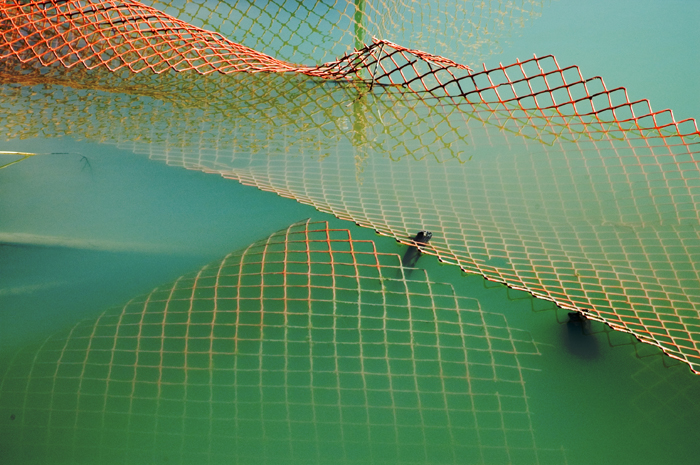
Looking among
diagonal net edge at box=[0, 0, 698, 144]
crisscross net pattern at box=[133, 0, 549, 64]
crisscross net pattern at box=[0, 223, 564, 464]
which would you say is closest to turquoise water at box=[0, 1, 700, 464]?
crisscross net pattern at box=[0, 223, 564, 464]

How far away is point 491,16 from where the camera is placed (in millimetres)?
3133

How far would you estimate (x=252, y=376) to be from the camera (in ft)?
4.14

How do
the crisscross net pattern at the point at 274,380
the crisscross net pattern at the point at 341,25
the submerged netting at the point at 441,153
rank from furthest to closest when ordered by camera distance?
the crisscross net pattern at the point at 341,25 → the submerged netting at the point at 441,153 → the crisscross net pattern at the point at 274,380

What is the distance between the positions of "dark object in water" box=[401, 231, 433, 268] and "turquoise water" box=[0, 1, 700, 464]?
79 mm

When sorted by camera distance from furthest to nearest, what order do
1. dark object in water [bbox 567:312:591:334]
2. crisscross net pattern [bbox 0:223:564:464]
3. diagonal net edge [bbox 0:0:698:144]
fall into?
diagonal net edge [bbox 0:0:698:144]
dark object in water [bbox 567:312:591:334]
crisscross net pattern [bbox 0:223:564:464]

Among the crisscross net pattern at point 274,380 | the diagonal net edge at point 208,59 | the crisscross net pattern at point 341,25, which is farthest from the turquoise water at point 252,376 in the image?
the crisscross net pattern at point 341,25

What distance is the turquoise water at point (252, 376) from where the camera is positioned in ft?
3.81

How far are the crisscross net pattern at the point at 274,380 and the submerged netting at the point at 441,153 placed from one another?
25 cm

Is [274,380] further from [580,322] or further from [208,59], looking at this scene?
[208,59]

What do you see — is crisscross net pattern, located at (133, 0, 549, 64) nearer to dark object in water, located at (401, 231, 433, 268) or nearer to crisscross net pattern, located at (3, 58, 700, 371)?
crisscross net pattern, located at (3, 58, 700, 371)

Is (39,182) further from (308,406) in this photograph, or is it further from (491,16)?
(491,16)

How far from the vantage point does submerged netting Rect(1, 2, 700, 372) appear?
152cm

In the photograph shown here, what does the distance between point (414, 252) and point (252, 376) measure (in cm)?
56

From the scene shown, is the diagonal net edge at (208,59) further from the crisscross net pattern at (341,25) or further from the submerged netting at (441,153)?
the crisscross net pattern at (341,25)
